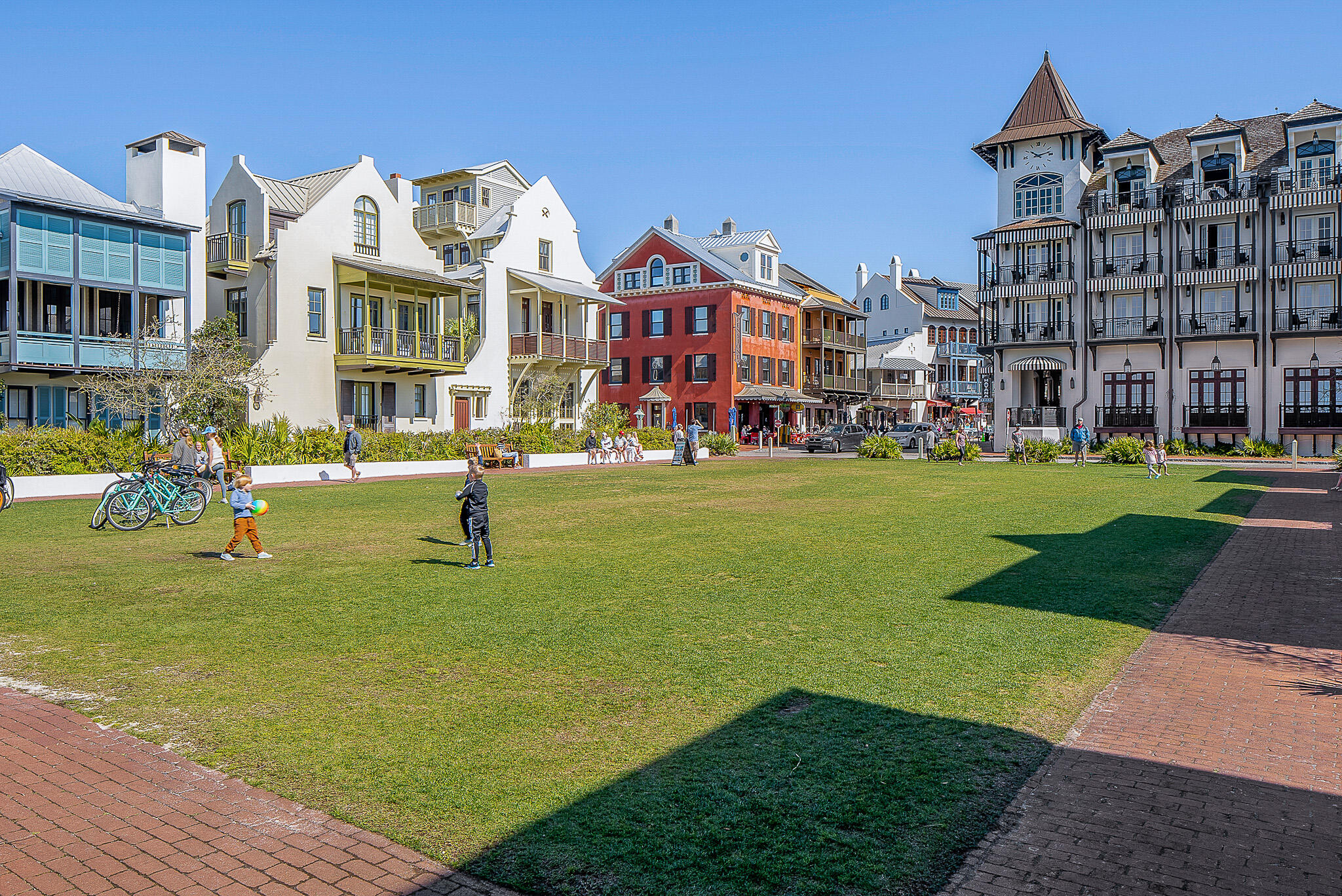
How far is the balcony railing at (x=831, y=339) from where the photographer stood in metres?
65.4

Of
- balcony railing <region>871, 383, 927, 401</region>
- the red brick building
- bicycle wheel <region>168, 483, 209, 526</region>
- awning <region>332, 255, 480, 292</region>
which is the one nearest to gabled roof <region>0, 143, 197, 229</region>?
awning <region>332, 255, 480, 292</region>

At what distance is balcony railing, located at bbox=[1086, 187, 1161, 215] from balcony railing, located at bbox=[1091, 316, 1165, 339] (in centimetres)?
569

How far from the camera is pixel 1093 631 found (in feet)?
27.1

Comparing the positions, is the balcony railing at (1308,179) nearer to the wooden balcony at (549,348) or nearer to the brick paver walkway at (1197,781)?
the wooden balcony at (549,348)

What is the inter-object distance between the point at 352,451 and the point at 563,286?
1817 centimetres

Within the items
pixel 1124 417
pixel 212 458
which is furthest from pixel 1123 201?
pixel 212 458

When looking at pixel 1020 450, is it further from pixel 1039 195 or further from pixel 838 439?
pixel 1039 195

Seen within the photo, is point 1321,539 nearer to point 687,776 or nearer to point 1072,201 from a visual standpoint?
point 687,776

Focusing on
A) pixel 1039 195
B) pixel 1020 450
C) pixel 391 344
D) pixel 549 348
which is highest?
pixel 1039 195

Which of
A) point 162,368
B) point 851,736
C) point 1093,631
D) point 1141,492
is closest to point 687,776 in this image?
point 851,736

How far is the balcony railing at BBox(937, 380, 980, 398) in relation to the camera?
8662cm

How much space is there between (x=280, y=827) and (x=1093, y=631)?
685cm

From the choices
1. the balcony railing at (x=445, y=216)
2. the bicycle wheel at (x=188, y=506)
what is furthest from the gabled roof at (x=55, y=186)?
the bicycle wheel at (x=188, y=506)

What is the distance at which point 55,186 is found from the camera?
32.9 m
